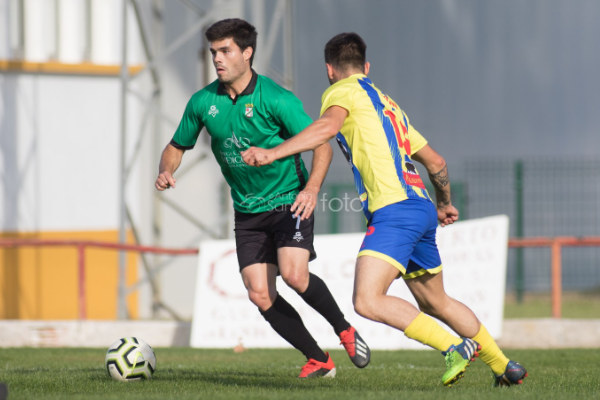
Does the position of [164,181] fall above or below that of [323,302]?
above

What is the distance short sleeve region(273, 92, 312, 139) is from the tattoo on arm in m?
0.90

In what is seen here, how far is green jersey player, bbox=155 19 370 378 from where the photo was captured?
19.0 ft

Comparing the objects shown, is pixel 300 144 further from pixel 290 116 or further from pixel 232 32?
pixel 232 32

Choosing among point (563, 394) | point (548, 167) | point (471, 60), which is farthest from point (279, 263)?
point (471, 60)

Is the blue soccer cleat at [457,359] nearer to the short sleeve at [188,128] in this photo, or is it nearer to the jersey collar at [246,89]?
the jersey collar at [246,89]

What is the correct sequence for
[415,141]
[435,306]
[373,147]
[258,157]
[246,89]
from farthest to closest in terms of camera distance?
[246,89] < [415,141] < [435,306] < [373,147] < [258,157]

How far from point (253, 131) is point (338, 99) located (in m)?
0.92

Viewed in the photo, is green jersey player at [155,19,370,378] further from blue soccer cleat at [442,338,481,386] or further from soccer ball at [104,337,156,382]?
blue soccer cleat at [442,338,481,386]

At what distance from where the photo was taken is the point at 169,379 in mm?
5934

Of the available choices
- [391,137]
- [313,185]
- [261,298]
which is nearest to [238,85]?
[313,185]

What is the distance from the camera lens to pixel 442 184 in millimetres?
5559

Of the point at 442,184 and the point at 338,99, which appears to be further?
the point at 442,184

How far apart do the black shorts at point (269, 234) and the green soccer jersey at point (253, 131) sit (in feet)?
0.22

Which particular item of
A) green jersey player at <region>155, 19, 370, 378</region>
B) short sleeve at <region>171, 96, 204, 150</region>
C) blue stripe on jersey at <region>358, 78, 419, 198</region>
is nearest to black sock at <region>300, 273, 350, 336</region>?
green jersey player at <region>155, 19, 370, 378</region>
